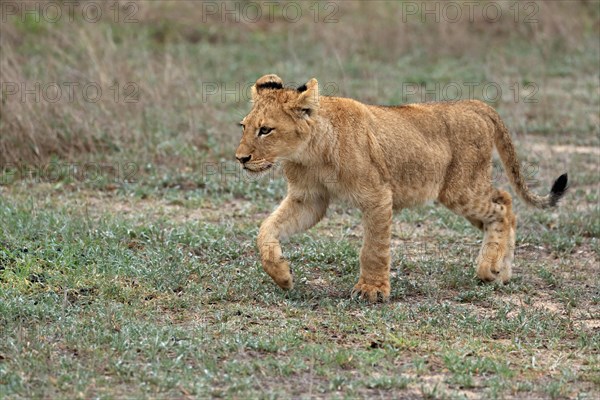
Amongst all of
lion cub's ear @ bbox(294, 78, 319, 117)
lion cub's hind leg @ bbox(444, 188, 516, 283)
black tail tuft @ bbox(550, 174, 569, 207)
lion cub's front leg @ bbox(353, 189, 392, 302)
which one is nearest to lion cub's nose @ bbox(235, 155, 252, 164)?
lion cub's ear @ bbox(294, 78, 319, 117)

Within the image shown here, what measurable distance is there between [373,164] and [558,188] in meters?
1.63

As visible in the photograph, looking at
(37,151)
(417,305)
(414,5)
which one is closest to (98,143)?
(37,151)

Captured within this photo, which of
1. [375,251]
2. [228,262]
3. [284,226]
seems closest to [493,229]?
[375,251]

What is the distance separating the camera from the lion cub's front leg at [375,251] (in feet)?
20.6

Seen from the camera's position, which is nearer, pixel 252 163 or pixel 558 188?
pixel 252 163

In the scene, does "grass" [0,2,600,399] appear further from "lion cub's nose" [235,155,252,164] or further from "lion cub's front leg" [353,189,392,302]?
"lion cub's nose" [235,155,252,164]

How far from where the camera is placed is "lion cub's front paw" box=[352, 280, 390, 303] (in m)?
6.27

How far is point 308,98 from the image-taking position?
6.12 m

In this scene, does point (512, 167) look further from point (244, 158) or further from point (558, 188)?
point (244, 158)

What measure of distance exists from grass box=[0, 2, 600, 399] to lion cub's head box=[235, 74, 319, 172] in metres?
0.83

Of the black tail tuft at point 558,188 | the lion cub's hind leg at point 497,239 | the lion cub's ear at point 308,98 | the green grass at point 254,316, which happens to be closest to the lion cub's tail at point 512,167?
the black tail tuft at point 558,188

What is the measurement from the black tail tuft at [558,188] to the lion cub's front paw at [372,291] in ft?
5.52

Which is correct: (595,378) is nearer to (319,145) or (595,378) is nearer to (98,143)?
(319,145)

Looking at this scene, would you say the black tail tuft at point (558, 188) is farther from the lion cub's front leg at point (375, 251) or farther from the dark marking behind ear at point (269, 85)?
the dark marking behind ear at point (269, 85)
